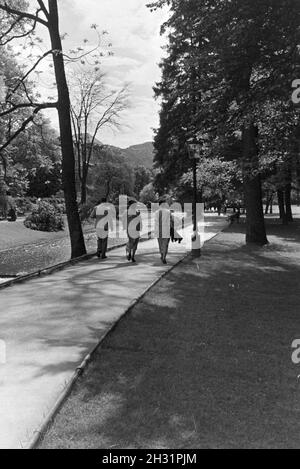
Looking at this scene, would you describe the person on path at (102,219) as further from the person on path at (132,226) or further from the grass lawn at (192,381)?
the grass lawn at (192,381)

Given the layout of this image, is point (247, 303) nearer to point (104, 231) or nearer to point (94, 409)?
point (94, 409)

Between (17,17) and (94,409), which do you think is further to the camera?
(17,17)

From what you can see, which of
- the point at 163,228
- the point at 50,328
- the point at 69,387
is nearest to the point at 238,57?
the point at 163,228

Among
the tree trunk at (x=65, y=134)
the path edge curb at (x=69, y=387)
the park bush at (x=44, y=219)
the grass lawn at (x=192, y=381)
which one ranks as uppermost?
the tree trunk at (x=65, y=134)

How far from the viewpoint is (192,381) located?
542 cm

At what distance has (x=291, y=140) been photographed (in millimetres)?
11570

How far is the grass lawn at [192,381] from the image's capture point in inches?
165

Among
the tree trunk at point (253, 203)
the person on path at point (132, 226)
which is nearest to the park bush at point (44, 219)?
the tree trunk at point (253, 203)

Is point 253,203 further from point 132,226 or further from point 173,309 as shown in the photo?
point 173,309

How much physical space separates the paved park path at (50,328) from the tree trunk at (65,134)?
421 centimetres

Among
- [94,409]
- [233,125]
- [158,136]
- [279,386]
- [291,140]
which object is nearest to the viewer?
[94,409]

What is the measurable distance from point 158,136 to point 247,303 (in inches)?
1734

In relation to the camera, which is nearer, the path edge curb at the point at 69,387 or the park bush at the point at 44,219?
the path edge curb at the point at 69,387

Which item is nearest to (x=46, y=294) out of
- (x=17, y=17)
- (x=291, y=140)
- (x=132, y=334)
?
(x=132, y=334)
